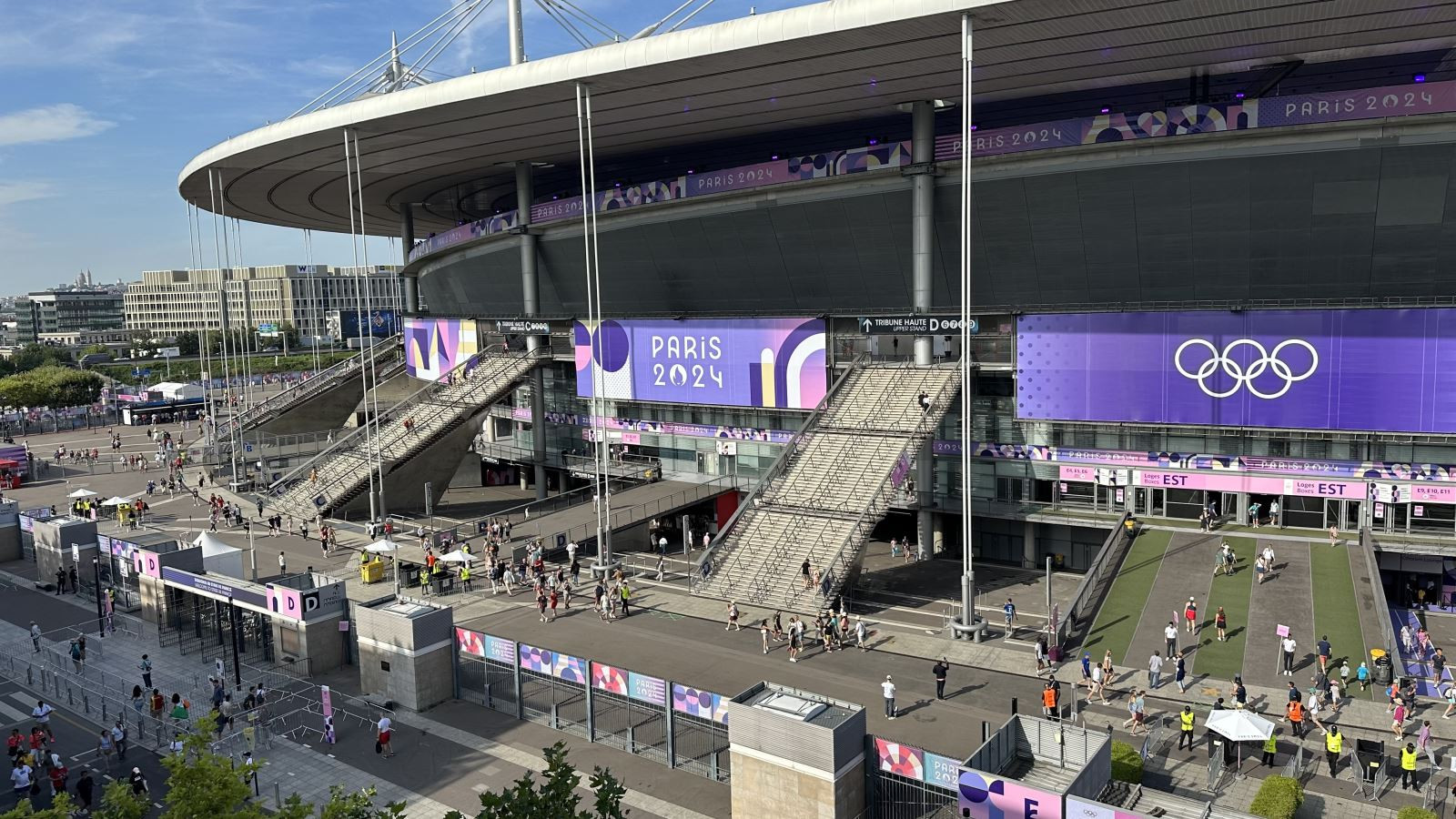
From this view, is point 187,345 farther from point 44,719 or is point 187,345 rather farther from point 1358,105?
point 1358,105

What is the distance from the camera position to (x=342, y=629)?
3127 centimetres

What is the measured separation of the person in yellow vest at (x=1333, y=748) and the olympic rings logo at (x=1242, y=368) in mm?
18780

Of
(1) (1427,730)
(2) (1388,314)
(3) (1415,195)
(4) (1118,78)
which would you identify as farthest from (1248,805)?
(4) (1118,78)

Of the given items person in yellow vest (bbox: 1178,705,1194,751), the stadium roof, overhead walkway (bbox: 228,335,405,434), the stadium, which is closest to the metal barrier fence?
the stadium

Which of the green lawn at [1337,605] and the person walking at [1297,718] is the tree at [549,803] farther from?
the green lawn at [1337,605]

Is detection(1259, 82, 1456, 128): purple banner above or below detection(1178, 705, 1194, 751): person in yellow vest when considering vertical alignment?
above

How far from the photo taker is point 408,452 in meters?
52.2

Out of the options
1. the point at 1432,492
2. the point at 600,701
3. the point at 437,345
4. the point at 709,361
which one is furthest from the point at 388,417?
the point at 1432,492

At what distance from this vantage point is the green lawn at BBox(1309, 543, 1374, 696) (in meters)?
28.7

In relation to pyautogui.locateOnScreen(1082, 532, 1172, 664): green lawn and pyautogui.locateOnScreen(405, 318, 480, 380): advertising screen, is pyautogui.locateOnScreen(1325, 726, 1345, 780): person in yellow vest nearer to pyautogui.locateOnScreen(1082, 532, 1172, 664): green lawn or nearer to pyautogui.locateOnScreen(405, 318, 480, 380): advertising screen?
pyautogui.locateOnScreen(1082, 532, 1172, 664): green lawn

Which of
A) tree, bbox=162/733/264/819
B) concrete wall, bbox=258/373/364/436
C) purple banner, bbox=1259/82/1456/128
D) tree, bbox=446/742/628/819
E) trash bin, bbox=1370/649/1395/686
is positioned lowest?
trash bin, bbox=1370/649/1395/686

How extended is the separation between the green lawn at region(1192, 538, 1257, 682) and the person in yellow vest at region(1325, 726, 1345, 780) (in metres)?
5.25

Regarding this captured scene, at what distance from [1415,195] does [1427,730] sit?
21600 millimetres

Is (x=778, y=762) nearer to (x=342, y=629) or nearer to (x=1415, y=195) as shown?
(x=342, y=629)
